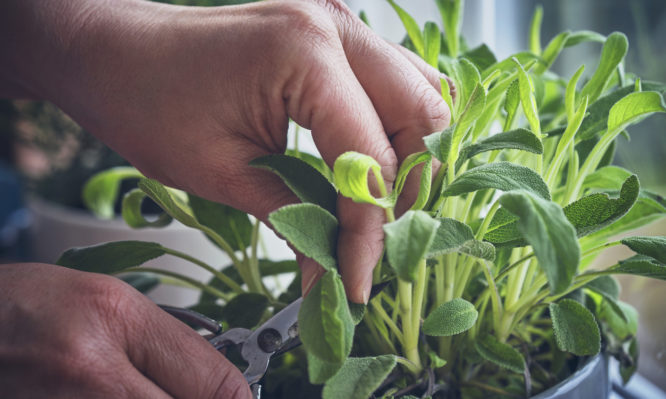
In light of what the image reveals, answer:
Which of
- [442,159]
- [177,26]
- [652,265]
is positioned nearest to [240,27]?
[177,26]

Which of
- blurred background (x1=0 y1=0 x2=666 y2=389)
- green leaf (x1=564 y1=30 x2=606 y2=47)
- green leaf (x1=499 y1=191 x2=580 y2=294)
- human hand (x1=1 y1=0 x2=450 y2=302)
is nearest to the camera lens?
green leaf (x1=499 y1=191 x2=580 y2=294)

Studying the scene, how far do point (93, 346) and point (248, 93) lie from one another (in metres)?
0.17

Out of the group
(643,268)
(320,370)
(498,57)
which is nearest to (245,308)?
(320,370)

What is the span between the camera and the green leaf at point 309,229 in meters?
0.24

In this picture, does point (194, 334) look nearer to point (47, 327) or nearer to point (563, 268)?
point (47, 327)

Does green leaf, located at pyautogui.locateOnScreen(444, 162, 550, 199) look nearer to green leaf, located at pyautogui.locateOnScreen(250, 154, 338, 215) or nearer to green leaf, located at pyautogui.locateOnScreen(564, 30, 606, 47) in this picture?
green leaf, located at pyautogui.locateOnScreen(250, 154, 338, 215)

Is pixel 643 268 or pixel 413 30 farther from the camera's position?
pixel 413 30

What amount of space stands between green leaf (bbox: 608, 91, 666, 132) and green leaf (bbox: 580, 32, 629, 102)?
4 cm

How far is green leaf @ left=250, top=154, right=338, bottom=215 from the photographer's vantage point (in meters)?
0.29

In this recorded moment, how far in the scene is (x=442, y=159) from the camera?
0.23 m

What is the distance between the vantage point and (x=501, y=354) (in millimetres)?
330

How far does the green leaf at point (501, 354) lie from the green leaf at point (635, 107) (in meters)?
0.15

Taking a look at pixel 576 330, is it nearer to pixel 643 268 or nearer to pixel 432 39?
pixel 643 268

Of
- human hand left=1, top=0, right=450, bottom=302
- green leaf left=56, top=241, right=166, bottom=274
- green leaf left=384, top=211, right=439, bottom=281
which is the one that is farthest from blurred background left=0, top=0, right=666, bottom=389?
green leaf left=384, top=211, right=439, bottom=281
